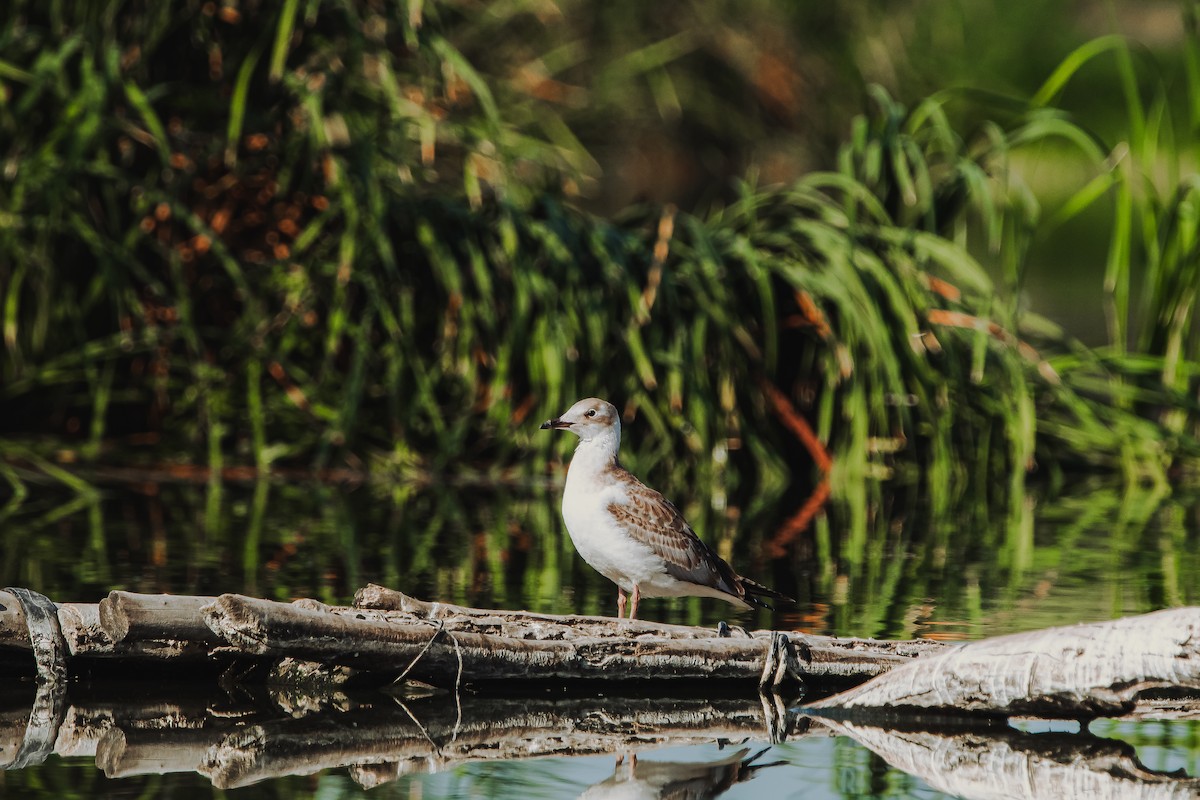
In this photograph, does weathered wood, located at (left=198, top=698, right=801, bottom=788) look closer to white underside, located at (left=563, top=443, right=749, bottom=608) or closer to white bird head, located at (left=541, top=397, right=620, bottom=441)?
white underside, located at (left=563, top=443, right=749, bottom=608)

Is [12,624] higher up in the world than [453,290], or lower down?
lower down

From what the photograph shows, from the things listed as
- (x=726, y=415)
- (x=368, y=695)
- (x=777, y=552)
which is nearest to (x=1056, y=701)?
(x=368, y=695)

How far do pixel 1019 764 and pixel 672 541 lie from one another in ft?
3.95

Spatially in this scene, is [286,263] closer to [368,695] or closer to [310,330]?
[310,330]

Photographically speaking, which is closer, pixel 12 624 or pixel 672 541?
pixel 12 624

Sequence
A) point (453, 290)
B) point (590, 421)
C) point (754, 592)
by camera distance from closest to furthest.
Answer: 1. point (754, 592)
2. point (590, 421)
3. point (453, 290)

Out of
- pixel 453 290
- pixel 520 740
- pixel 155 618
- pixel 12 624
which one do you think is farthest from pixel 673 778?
pixel 453 290

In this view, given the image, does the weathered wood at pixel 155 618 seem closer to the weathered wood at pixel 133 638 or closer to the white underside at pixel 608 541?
the weathered wood at pixel 133 638

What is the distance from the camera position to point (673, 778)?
3395 mm

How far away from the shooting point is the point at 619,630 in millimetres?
4043

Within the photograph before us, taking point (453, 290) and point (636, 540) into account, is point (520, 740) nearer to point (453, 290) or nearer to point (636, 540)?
point (636, 540)

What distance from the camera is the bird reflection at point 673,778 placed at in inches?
129

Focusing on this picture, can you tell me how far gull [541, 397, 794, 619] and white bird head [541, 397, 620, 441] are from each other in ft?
0.29

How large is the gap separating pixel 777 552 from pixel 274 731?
302 cm
